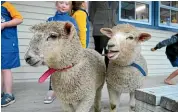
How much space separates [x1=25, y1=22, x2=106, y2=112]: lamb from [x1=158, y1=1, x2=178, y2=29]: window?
4.87 metres

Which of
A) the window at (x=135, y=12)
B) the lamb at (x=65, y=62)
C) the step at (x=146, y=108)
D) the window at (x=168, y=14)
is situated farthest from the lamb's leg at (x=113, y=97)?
the window at (x=168, y=14)

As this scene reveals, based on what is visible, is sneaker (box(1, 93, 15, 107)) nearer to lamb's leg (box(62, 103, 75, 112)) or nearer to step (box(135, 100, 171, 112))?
lamb's leg (box(62, 103, 75, 112))

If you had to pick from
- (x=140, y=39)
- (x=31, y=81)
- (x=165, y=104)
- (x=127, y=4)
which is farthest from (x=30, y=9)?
(x=165, y=104)

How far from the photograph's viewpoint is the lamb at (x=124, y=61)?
1892 mm

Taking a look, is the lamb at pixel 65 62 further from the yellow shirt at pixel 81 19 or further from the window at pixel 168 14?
the window at pixel 168 14

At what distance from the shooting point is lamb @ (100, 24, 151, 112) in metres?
1.89

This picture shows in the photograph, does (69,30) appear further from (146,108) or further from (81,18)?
(81,18)

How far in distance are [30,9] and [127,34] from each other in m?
2.87

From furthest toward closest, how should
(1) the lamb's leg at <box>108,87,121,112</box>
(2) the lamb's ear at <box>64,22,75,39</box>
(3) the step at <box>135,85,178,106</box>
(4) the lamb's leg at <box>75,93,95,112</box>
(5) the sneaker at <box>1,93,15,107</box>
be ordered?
(5) the sneaker at <box>1,93,15,107</box>
(1) the lamb's leg at <box>108,87,121,112</box>
(4) the lamb's leg at <box>75,93,95,112</box>
(2) the lamb's ear at <box>64,22,75,39</box>
(3) the step at <box>135,85,178,106</box>

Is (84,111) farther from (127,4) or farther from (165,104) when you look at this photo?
(127,4)

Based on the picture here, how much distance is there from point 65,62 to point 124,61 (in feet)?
1.86

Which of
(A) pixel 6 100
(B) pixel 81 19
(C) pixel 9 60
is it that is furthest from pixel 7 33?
(B) pixel 81 19

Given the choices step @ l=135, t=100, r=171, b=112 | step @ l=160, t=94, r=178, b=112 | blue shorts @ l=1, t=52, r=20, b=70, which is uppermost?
blue shorts @ l=1, t=52, r=20, b=70

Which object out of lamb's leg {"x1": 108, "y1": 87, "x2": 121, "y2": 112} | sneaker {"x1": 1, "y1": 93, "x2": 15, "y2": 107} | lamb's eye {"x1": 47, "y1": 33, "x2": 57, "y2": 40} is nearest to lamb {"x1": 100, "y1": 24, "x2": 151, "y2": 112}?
lamb's leg {"x1": 108, "y1": 87, "x2": 121, "y2": 112}
